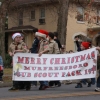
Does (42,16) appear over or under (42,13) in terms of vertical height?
under

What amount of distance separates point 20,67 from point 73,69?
1657 millimetres

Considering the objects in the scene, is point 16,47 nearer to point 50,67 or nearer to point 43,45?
point 43,45

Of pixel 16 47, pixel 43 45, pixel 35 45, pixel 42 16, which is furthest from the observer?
pixel 42 16

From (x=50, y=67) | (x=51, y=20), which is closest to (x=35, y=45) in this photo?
(x=50, y=67)

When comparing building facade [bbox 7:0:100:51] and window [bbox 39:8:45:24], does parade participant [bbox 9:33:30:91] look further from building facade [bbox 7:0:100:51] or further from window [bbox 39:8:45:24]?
window [bbox 39:8:45:24]

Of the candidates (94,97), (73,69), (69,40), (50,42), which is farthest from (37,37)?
(69,40)

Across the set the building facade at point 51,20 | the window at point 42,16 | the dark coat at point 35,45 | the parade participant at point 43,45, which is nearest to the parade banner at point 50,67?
the parade participant at point 43,45

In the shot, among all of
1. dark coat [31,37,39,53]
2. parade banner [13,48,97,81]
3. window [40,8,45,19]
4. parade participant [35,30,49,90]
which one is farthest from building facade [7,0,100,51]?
parade banner [13,48,97,81]

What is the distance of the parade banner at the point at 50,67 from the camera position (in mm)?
12711

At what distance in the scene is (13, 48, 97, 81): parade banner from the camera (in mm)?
12711

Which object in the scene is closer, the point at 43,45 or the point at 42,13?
the point at 43,45

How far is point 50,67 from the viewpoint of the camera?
42.1ft

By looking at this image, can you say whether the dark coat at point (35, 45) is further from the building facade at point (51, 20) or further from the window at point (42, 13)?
the window at point (42, 13)

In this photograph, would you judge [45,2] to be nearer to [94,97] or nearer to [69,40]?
[69,40]
